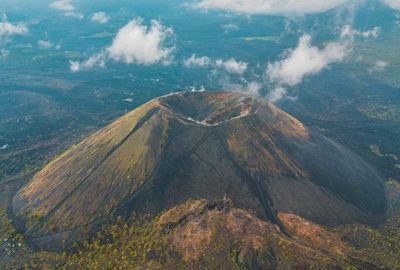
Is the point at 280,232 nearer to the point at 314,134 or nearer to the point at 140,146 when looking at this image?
the point at 140,146

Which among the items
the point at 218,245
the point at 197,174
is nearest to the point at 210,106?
the point at 197,174

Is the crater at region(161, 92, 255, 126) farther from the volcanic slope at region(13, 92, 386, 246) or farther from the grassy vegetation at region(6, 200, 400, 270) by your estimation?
the grassy vegetation at region(6, 200, 400, 270)

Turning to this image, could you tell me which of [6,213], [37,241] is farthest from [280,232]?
[6,213]

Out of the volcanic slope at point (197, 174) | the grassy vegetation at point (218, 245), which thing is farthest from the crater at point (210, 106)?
the grassy vegetation at point (218, 245)

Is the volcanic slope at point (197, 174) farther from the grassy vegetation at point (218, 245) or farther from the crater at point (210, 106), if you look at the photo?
the grassy vegetation at point (218, 245)

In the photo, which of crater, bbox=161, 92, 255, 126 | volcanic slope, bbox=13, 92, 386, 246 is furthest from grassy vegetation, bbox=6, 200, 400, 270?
crater, bbox=161, 92, 255, 126

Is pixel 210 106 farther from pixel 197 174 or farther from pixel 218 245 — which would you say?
pixel 218 245
